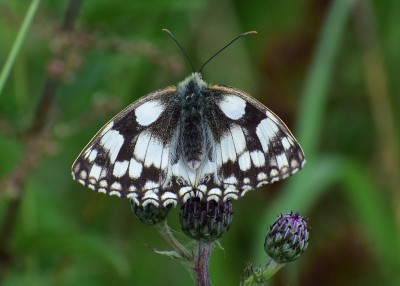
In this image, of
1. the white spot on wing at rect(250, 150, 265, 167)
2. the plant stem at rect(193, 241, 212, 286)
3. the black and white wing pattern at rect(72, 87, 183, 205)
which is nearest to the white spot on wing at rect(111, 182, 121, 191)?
the black and white wing pattern at rect(72, 87, 183, 205)

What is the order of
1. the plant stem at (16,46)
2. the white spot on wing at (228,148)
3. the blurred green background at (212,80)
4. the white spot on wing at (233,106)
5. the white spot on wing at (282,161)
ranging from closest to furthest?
the white spot on wing at (282,161) → the white spot on wing at (228,148) → the white spot on wing at (233,106) → the plant stem at (16,46) → the blurred green background at (212,80)

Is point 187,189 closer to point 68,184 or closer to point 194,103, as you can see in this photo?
point 194,103

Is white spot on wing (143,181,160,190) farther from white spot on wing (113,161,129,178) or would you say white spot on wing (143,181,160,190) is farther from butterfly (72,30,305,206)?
white spot on wing (113,161,129,178)

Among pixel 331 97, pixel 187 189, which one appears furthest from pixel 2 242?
pixel 331 97

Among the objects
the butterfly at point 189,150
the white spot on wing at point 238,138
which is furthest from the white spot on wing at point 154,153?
the white spot on wing at point 238,138

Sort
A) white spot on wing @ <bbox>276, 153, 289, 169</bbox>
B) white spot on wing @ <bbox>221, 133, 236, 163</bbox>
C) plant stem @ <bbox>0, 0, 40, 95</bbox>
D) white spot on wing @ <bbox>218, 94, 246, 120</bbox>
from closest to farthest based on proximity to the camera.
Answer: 1. white spot on wing @ <bbox>276, 153, 289, 169</bbox>
2. white spot on wing @ <bbox>221, 133, 236, 163</bbox>
3. white spot on wing @ <bbox>218, 94, 246, 120</bbox>
4. plant stem @ <bbox>0, 0, 40, 95</bbox>

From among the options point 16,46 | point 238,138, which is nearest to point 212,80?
point 16,46

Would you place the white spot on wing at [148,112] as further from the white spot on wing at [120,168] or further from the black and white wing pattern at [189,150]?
the white spot on wing at [120,168]

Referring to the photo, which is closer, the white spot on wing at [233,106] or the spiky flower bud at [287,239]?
the spiky flower bud at [287,239]
